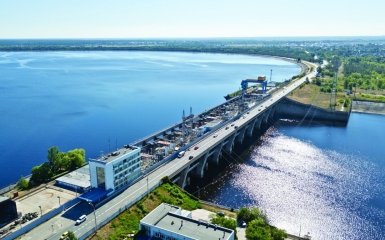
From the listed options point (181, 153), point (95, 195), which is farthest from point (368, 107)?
point (95, 195)

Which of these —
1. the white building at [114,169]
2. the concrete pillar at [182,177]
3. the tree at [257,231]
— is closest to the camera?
the tree at [257,231]

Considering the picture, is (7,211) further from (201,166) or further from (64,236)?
(201,166)

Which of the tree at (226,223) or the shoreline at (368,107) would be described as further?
the shoreline at (368,107)

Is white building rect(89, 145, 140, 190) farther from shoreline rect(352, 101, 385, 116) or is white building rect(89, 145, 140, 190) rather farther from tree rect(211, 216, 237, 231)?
shoreline rect(352, 101, 385, 116)

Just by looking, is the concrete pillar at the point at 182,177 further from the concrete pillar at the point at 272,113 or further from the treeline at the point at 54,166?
the concrete pillar at the point at 272,113

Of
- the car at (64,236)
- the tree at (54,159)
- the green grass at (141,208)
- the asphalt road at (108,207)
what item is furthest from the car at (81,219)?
the tree at (54,159)

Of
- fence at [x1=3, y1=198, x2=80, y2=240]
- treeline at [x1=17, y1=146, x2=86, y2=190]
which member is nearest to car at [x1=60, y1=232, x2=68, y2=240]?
fence at [x1=3, y1=198, x2=80, y2=240]
